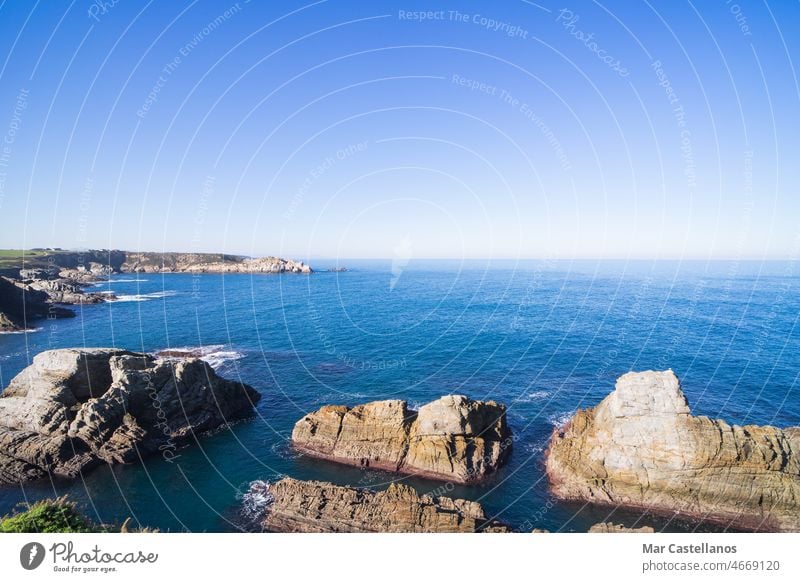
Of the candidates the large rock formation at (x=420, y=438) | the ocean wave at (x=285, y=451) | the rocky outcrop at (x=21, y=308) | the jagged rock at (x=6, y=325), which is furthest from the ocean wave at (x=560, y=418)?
the jagged rock at (x=6, y=325)

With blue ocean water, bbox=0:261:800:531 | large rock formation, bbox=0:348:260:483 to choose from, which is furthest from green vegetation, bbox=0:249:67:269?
large rock formation, bbox=0:348:260:483

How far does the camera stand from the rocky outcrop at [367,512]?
67.1 ft

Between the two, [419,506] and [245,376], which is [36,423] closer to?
[245,376]

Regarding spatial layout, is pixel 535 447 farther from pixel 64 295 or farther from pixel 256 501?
pixel 64 295

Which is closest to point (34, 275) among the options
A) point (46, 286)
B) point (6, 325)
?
point (46, 286)

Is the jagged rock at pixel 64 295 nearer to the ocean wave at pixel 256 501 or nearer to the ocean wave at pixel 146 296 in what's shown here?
the ocean wave at pixel 146 296

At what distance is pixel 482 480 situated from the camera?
26.5 m

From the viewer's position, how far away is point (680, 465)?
23891 mm

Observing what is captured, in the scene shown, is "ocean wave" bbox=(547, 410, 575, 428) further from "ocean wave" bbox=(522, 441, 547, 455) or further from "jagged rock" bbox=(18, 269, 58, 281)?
"jagged rock" bbox=(18, 269, 58, 281)

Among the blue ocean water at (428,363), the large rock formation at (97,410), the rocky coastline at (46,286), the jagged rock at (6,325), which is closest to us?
the blue ocean water at (428,363)

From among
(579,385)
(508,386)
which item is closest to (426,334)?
(508,386)

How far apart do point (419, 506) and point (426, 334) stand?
1741 inches
